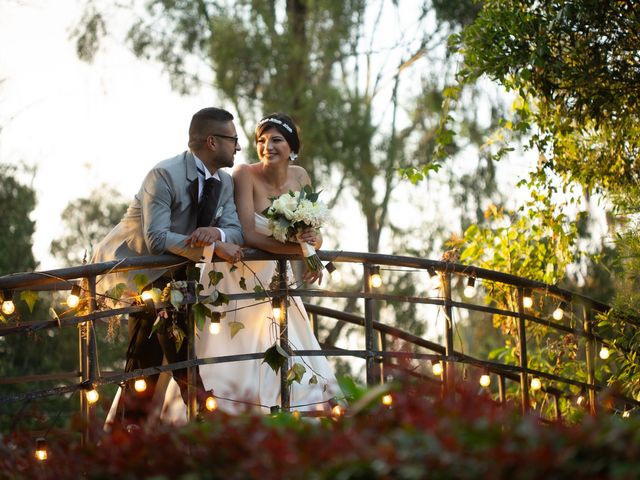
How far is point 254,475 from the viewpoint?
223cm

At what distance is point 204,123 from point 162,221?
73 centimetres

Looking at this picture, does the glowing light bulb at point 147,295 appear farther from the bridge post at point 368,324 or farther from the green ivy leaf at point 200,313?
the bridge post at point 368,324

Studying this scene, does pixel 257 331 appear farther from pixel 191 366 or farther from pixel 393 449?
pixel 393 449

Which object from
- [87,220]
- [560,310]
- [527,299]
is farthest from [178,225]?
[87,220]

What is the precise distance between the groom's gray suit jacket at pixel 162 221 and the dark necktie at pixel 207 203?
3cm

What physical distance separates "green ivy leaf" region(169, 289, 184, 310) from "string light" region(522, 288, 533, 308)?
2.40m

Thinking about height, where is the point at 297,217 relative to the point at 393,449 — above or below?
above

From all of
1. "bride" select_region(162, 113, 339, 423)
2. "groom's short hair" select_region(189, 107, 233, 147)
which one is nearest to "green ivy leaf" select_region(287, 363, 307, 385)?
"bride" select_region(162, 113, 339, 423)

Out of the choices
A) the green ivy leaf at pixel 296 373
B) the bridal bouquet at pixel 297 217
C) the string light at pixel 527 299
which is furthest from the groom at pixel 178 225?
the string light at pixel 527 299

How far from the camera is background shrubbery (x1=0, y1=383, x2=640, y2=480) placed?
213 centimetres

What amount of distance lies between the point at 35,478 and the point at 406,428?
1.01m

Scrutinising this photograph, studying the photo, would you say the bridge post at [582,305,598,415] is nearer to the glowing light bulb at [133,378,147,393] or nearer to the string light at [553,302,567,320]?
the string light at [553,302,567,320]

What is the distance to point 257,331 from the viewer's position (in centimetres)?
617

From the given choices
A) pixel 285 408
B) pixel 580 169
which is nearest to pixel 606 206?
pixel 580 169
